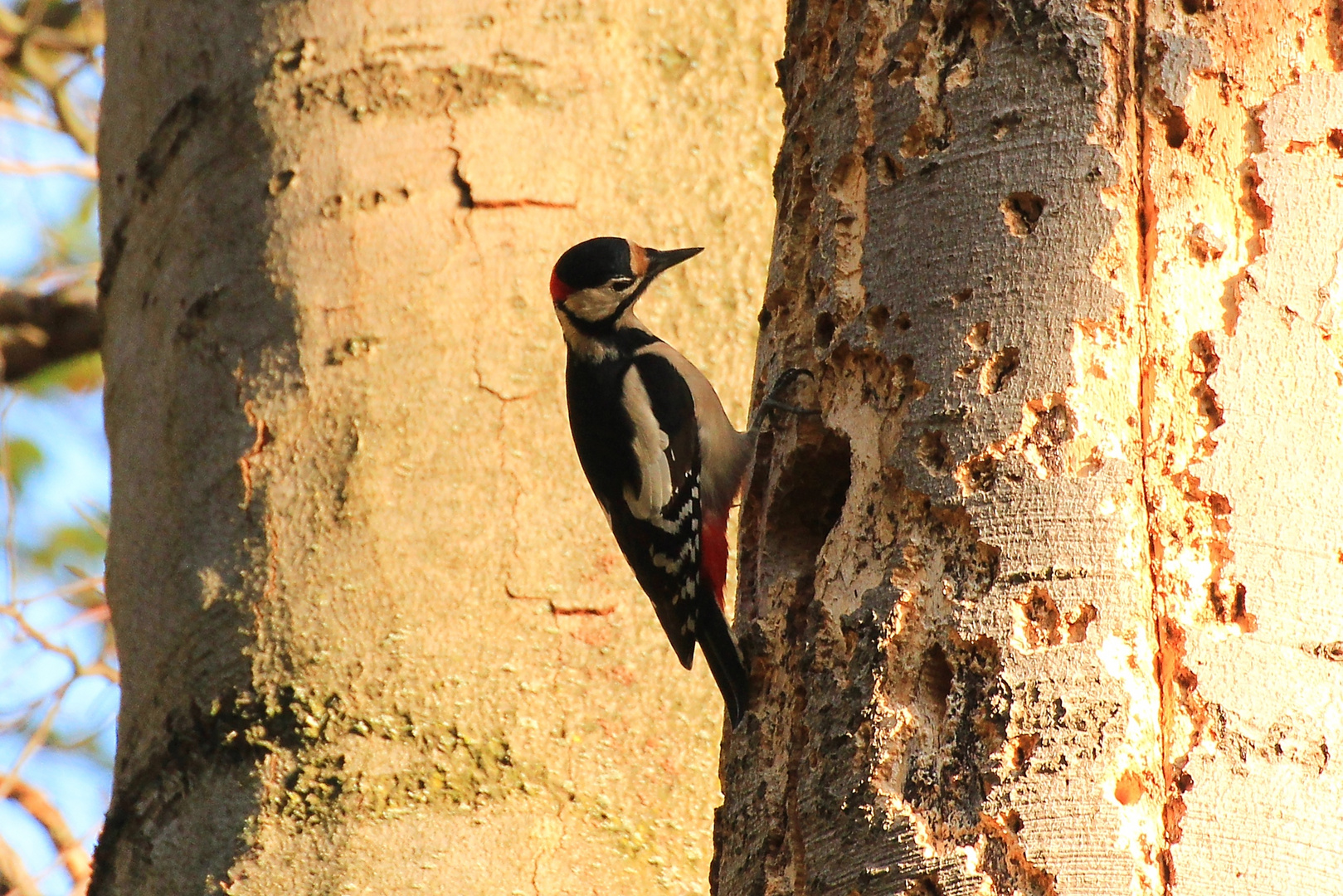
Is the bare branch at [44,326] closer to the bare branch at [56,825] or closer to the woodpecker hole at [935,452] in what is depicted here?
the bare branch at [56,825]

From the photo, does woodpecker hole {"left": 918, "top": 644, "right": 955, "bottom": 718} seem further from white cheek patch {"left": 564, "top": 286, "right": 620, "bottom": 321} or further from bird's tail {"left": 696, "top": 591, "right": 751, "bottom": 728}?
white cheek patch {"left": 564, "top": 286, "right": 620, "bottom": 321}

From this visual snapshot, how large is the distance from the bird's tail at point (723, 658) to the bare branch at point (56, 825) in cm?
220

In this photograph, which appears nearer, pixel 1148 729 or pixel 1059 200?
pixel 1148 729

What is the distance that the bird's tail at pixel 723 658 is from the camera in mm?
2266

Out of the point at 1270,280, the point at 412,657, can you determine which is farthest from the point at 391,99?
the point at 1270,280

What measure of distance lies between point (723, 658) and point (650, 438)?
1.17m

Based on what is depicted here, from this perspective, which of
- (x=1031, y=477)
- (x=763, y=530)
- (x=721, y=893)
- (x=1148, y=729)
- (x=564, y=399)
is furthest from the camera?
(x=564, y=399)

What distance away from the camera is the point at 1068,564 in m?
1.81

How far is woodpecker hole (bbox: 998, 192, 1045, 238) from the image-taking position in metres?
2.01

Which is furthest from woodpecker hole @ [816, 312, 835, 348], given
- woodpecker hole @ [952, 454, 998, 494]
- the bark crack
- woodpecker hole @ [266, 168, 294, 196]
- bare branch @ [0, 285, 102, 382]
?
bare branch @ [0, 285, 102, 382]

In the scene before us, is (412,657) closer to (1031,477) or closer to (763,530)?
(763,530)

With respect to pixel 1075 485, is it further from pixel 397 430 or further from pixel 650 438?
pixel 650 438

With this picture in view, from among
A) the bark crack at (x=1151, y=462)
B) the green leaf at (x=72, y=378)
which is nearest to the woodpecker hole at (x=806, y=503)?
the bark crack at (x=1151, y=462)

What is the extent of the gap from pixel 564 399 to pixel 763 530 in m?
0.75
